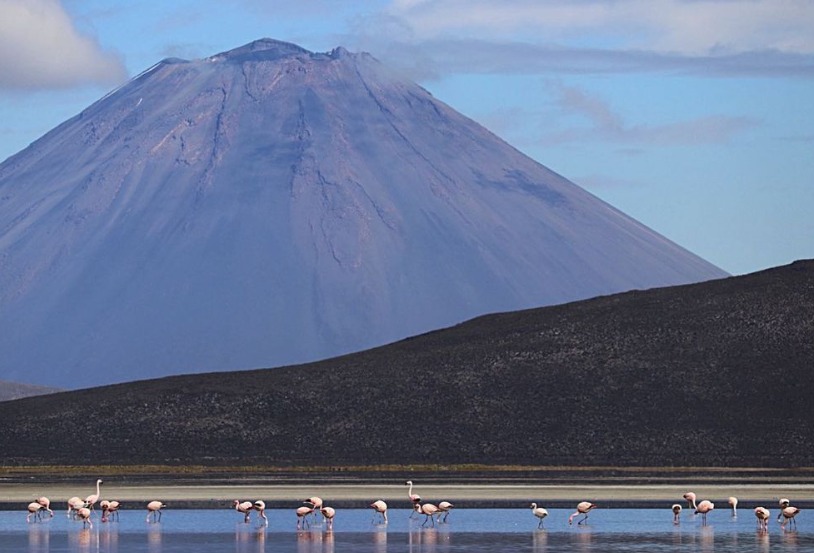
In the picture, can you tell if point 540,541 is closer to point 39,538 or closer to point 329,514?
point 329,514

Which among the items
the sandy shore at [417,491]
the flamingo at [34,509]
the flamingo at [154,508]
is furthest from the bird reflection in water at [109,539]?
the sandy shore at [417,491]

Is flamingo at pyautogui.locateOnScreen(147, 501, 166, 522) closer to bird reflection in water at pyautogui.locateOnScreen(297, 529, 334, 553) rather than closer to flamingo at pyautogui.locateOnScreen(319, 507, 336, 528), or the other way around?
flamingo at pyautogui.locateOnScreen(319, 507, 336, 528)

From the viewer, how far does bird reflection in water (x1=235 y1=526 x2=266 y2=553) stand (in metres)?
45.2

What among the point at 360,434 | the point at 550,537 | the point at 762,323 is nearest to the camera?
the point at 550,537

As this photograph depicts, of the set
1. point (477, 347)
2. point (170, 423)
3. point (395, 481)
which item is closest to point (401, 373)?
point (477, 347)

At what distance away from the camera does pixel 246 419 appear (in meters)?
123

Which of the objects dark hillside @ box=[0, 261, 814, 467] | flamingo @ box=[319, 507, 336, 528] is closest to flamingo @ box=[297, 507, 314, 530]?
flamingo @ box=[319, 507, 336, 528]

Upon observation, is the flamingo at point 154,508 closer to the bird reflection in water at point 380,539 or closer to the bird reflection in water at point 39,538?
the bird reflection in water at point 39,538

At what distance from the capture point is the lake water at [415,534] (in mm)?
45188

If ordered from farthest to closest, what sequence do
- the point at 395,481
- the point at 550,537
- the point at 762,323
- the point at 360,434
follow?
the point at 762,323 < the point at 360,434 < the point at 395,481 < the point at 550,537

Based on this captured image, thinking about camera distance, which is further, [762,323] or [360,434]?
[762,323]

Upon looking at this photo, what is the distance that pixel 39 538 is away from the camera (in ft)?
163

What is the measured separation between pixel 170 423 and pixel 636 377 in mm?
33476

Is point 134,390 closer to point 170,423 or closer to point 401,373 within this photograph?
point 170,423
